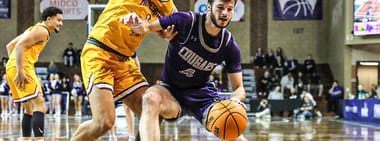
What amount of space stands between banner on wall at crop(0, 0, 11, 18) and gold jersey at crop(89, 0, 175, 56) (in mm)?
24848

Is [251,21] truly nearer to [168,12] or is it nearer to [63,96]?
[63,96]

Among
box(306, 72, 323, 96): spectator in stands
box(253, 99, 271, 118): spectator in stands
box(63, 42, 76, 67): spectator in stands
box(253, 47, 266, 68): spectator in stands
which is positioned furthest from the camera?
box(63, 42, 76, 67): spectator in stands

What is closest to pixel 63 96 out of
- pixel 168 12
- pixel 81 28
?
pixel 81 28

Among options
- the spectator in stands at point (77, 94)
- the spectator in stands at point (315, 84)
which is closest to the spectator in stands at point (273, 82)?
the spectator in stands at point (315, 84)

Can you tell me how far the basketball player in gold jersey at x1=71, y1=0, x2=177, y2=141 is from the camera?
4945mm

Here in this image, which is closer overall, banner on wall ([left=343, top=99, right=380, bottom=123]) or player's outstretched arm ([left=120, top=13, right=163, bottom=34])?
player's outstretched arm ([left=120, top=13, right=163, bottom=34])

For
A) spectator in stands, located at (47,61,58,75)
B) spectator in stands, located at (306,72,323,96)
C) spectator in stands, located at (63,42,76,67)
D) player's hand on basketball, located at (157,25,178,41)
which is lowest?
spectator in stands, located at (306,72,323,96)

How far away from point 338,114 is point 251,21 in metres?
8.74

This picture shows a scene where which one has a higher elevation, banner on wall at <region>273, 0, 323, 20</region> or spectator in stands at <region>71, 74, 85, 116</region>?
banner on wall at <region>273, 0, 323, 20</region>

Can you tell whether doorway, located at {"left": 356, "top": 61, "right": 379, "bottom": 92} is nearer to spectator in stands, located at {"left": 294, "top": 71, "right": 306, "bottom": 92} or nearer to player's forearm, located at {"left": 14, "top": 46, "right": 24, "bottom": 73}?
spectator in stands, located at {"left": 294, "top": 71, "right": 306, "bottom": 92}

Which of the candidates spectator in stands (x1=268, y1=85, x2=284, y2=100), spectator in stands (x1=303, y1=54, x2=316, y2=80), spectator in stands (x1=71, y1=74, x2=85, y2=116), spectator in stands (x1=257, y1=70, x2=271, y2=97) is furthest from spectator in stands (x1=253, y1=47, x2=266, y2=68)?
spectator in stands (x1=71, y1=74, x2=85, y2=116)

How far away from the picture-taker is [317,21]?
2823 centimetres

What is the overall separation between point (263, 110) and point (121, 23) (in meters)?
16.9

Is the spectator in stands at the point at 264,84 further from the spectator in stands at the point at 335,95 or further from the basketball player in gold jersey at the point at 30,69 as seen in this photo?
the basketball player in gold jersey at the point at 30,69
